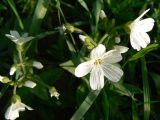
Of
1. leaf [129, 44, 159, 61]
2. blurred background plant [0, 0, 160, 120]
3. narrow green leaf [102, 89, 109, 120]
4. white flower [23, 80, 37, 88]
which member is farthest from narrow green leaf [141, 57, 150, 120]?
white flower [23, 80, 37, 88]

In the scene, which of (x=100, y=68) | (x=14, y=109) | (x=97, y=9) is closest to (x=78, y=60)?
(x=100, y=68)

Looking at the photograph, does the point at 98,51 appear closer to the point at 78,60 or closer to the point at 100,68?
the point at 100,68

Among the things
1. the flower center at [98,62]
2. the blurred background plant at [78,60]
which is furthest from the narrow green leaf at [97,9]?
the flower center at [98,62]

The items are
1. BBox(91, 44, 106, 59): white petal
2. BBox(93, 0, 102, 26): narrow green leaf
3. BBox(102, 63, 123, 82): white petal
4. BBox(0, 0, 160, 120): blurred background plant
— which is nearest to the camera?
BBox(91, 44, 106, 59): white petal

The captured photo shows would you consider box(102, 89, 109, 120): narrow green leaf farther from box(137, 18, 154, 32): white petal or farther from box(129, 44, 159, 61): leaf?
box(137, 18, 154, 32): white petal

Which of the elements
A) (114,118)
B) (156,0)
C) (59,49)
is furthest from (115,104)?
(156,0)

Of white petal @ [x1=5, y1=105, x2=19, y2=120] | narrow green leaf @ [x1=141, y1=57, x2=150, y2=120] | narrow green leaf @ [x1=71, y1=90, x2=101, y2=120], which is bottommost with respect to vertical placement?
narrow green leaf @ [x1=141, y1=57, x2=150, y2=120]
